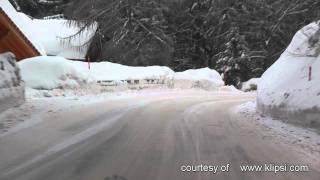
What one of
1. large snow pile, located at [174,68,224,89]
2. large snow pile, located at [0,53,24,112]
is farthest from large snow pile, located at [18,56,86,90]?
large snow pile, located at [174,68,224,89]

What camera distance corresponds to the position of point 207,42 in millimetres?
48375

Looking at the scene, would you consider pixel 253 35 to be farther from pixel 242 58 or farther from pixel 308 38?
pixel 308 38

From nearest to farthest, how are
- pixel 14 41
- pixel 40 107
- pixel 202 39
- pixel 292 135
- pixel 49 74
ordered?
pixel 292 135 → pixel 40 107 → pixel 49 74 → pixel 14 41 → pixel 202 39

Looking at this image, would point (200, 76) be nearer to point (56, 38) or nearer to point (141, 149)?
point (56, 38)

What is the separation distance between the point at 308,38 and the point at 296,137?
4854 millimetres

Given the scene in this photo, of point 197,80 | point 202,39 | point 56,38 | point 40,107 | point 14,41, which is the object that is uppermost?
point 202,39

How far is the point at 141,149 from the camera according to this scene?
32.8ft

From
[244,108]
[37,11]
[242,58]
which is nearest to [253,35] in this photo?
[242,58]

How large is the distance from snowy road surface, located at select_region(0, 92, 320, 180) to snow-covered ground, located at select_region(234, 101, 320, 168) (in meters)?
0.17

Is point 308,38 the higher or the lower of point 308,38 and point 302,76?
the higher

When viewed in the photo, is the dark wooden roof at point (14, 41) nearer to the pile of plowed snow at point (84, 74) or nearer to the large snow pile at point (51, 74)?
the pile of plowed snow at point (84, 74)

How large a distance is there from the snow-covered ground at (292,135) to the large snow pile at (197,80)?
1476cm

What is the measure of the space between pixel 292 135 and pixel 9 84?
7.46 metres

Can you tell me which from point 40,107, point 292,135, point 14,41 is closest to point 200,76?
point 14,41
